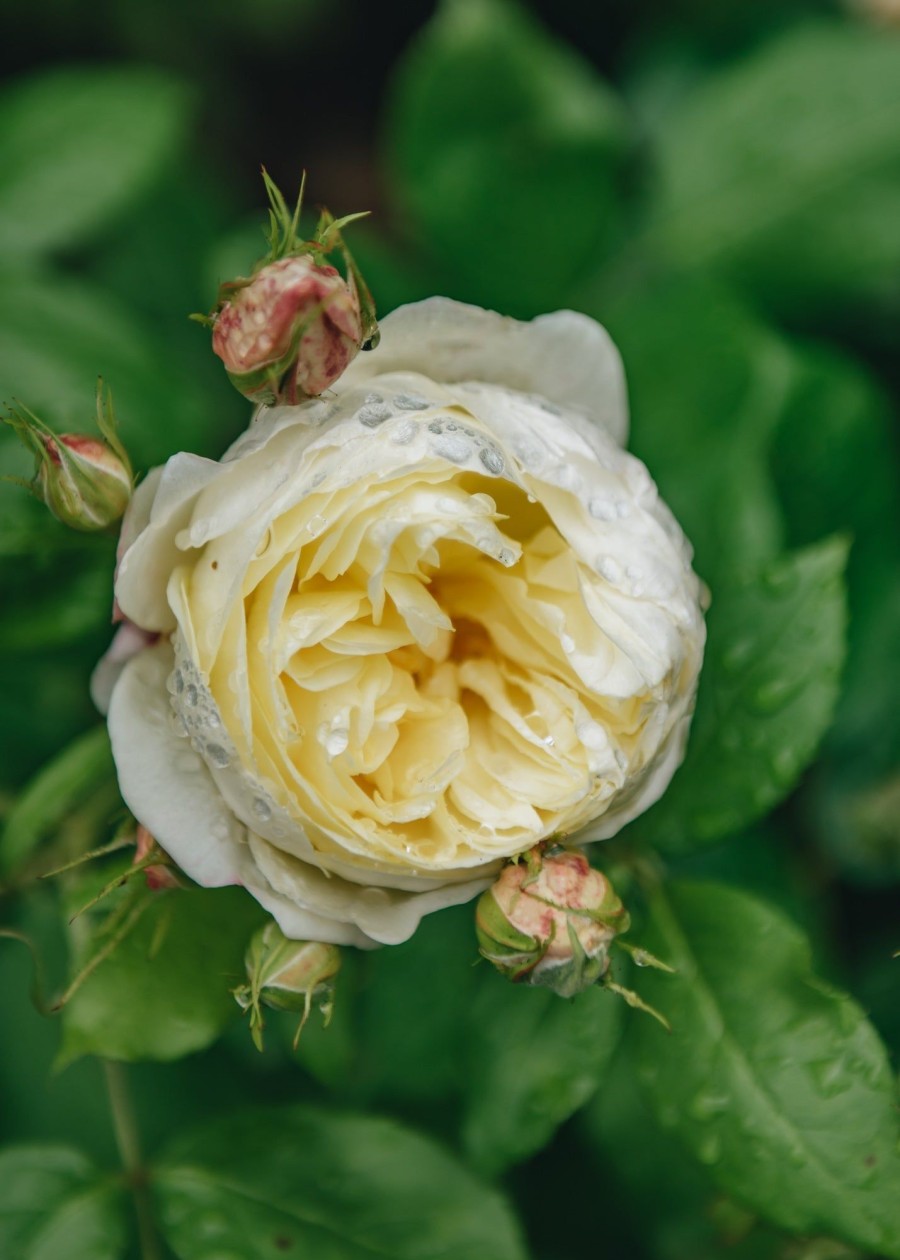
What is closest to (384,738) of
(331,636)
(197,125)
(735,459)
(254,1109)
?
(331,636)

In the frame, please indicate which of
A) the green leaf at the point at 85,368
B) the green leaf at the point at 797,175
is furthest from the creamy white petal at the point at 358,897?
the green leaf at the point at 797,175

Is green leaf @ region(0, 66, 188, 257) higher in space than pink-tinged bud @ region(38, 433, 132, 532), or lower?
lower

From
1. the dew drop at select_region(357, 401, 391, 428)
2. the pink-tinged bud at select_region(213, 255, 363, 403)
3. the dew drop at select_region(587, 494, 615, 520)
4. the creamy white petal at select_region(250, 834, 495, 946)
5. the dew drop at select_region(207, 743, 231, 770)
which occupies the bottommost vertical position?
the creamy white petal at select_region(250, 834, 495, 946)

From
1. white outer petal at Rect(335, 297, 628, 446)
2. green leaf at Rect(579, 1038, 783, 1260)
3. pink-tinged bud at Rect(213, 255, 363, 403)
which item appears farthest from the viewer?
green leaf at Rect(579, 1038, 783, 1260)

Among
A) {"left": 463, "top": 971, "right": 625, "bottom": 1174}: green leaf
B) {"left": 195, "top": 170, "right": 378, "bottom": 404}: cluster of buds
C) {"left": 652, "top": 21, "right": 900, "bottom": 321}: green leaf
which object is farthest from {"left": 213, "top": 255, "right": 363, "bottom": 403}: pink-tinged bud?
{"left": 652, "top": 21, "right": 900, "bottom": 321}: green leaf

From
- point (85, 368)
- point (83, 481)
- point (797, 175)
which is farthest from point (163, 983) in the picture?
point (797, 175)

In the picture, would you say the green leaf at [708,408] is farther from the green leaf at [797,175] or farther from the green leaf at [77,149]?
the green leaf at [77,149]

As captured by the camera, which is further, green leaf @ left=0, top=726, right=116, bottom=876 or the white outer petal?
green leaf @ left=0, top=726, right=116, bottom=876

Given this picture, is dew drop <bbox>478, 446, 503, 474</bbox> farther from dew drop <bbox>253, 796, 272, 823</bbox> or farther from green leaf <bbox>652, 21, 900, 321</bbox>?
green leaf <bbox>652, 21, 900, 321</bbox>

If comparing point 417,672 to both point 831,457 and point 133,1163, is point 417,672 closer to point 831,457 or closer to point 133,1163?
point 133,1163
